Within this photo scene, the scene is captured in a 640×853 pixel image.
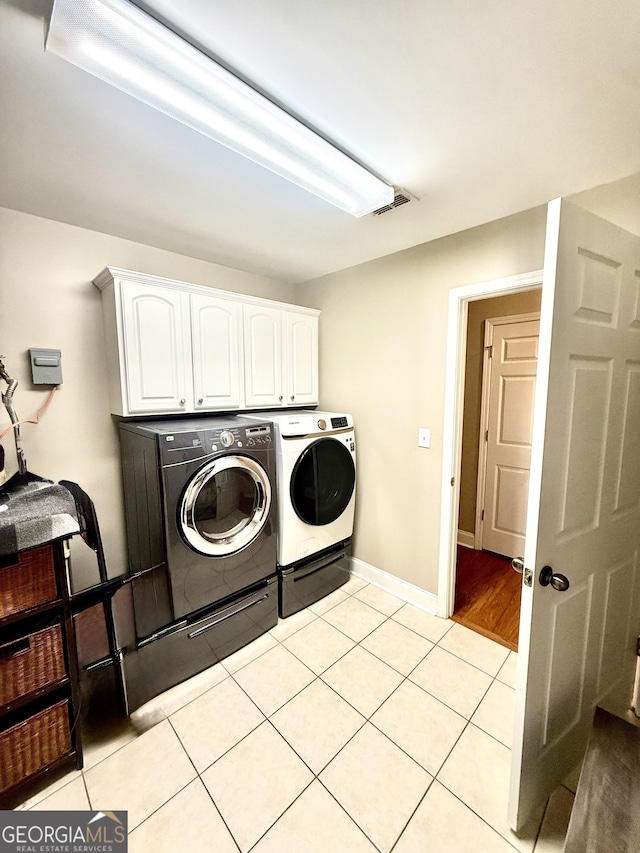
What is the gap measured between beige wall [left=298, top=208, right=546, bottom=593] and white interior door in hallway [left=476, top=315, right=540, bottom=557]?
1151 millimetres

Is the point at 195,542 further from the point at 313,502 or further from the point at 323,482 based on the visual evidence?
the point at 323,482

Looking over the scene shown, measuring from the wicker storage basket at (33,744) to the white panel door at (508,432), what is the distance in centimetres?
316

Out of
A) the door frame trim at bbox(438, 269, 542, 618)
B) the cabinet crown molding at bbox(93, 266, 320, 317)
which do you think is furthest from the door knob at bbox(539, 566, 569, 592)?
the cabinet crown molding at bbox(93, 266, 320, 317)

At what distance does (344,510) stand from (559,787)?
1607mm

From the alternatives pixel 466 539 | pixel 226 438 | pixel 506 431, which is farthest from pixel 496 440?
pixel 226 438

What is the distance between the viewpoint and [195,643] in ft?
5.85

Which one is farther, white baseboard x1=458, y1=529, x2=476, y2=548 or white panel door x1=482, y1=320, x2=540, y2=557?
white baseboard x1=458, y1=529, x2=476, y2=548

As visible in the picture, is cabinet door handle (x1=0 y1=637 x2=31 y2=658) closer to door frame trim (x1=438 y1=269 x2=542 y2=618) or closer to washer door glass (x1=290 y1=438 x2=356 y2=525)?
washer door glass (x1=290 y1=438 x2=356 y2=525)

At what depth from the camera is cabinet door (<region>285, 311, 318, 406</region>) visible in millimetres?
2559

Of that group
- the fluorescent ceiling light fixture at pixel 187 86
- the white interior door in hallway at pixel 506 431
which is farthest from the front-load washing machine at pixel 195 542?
the white interior door in hallway at pixel 506 431

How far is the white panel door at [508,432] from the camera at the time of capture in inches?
110

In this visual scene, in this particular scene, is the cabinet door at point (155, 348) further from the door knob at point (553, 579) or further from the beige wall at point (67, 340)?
the door knob at point (553, 579)

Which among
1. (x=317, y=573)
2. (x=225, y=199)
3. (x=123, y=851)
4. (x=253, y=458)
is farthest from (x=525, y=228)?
(x=123, y=851)

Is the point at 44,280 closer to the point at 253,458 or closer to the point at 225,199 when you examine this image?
the point at 225,199
